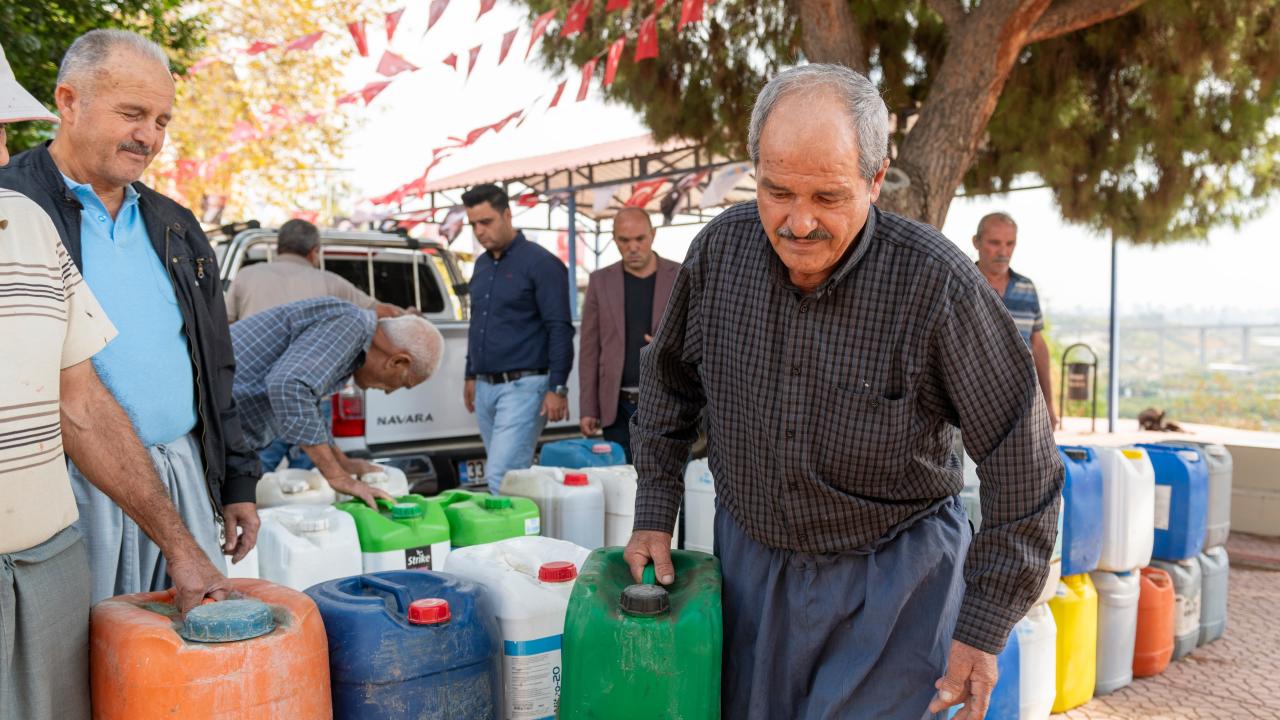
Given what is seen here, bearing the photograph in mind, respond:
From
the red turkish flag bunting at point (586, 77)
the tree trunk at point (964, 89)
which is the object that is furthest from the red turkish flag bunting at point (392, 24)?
the tree trunk at point (964, 89)

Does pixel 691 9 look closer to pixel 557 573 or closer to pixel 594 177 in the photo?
pixel 557 573

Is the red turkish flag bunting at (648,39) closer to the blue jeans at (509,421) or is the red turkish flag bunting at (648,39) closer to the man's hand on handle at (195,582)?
the blue jeans at (509,421)

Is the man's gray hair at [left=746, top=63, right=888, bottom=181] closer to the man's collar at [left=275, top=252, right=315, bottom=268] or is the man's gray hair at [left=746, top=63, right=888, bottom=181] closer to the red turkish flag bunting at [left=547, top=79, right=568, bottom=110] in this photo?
the man's collar at [left=275, top=252, right=315, bottom=268]

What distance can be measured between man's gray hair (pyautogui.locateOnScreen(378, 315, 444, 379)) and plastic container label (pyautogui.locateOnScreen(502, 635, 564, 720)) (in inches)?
63.9

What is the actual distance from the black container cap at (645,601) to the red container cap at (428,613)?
38 centimetres

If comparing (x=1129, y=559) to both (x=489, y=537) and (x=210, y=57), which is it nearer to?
(x=489, y=537)

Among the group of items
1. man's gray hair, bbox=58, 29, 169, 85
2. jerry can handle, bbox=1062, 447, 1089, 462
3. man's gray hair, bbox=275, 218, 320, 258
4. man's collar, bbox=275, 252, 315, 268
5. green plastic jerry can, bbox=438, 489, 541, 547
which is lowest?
green plastic jerry can, bbox=438, 489, 541, 547

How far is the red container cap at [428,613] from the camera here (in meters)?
2.06

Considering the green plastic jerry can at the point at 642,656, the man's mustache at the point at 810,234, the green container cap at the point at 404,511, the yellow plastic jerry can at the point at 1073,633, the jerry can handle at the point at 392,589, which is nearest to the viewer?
the man's mustache at the point at 810,234

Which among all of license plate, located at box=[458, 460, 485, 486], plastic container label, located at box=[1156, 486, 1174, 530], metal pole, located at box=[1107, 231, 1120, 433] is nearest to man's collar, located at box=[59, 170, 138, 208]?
license plate, located at box=[458, 460, 485, 486]

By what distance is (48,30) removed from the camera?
6.44m

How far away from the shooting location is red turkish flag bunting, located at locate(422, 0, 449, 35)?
6301mm

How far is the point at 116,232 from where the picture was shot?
7.97 feet

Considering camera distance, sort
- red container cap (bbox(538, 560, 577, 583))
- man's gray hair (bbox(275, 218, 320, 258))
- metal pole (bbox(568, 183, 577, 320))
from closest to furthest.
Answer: red container cap (bbox(538, 560, 577, 583)), man's gray hair (bbox(275, 218, 320, 258)), metal pole (bbox(568, 183, 577, 320))
